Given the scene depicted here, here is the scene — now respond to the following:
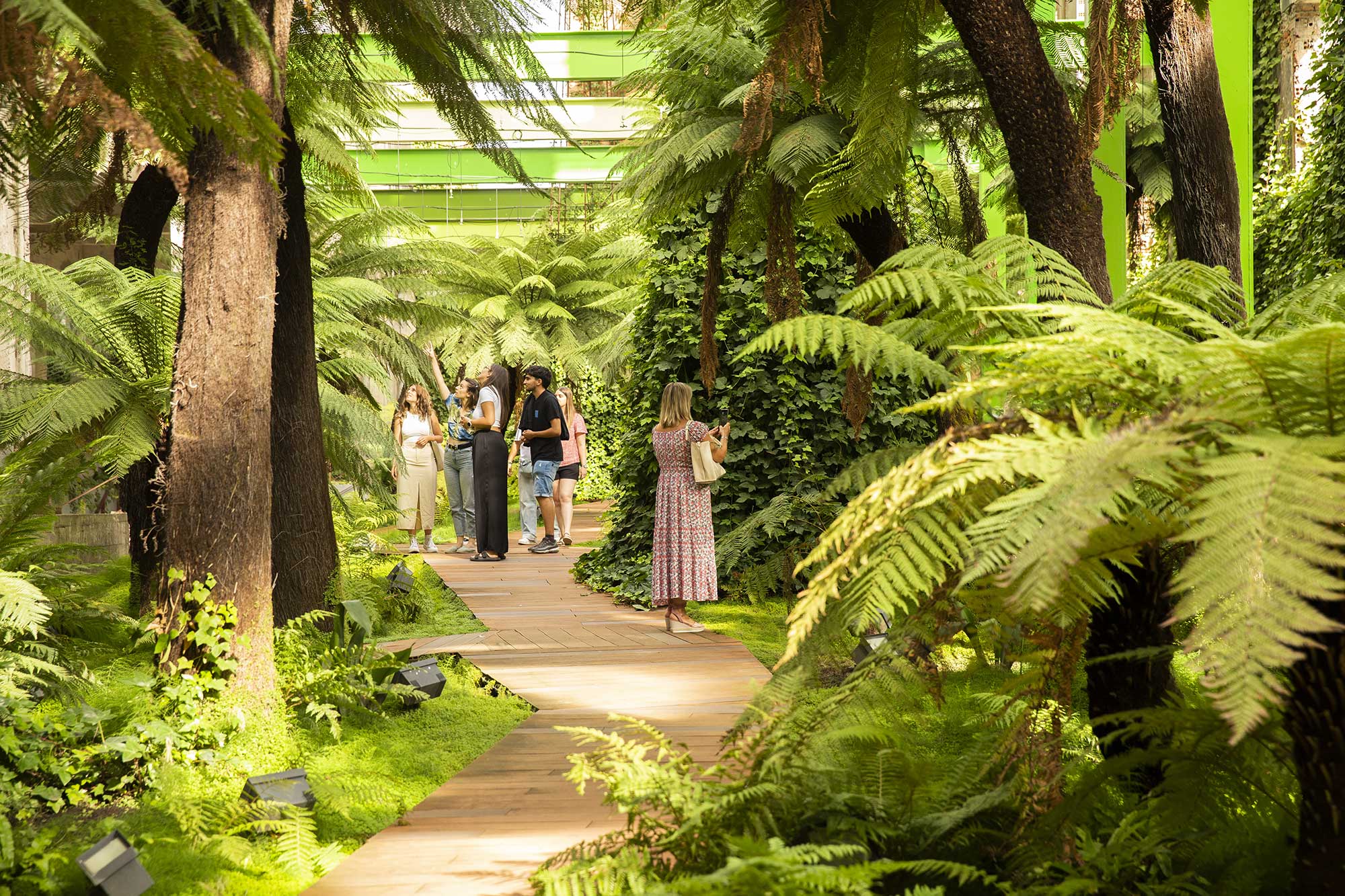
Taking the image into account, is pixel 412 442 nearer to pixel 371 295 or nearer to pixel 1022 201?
pixel 371 295

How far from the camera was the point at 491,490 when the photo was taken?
34.1 feet

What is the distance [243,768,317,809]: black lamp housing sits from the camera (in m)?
3.39

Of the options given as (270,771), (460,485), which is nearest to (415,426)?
(460,485)

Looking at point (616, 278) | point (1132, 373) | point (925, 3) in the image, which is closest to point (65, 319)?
point (925, 3)

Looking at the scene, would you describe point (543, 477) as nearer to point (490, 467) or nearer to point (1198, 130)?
Result: point (490, 467)

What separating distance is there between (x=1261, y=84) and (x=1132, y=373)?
978cm

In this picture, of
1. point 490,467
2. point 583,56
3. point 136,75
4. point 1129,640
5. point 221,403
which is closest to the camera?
point 136,75

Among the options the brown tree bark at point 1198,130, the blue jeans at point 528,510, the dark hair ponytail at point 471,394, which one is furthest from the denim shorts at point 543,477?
the brown tree bark at point 1198,130

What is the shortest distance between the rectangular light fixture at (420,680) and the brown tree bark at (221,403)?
842 mm

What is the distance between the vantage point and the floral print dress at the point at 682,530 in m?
7.01

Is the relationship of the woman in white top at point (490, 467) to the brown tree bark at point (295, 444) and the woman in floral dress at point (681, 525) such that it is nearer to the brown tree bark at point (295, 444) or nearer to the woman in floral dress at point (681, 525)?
the woman in floral dress at point (681, 525)

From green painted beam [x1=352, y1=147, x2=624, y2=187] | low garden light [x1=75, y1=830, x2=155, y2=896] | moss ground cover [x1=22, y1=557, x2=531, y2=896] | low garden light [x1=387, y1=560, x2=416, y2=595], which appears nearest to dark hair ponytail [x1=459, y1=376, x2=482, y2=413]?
low garden light [x1=387, y1=560, x2=416, y2=595]

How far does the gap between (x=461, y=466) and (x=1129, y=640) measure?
32.2 ft

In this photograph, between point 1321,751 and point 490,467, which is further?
point 490,467
